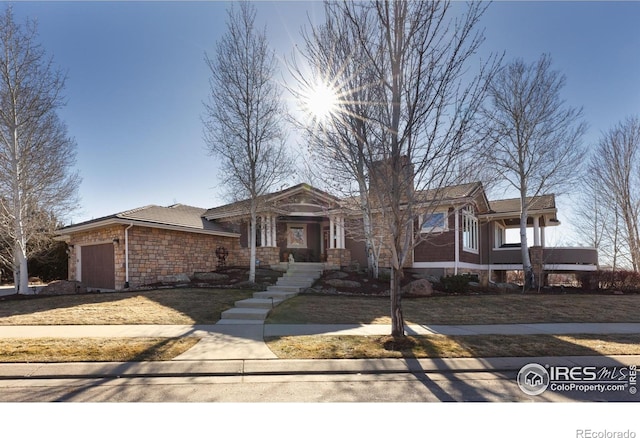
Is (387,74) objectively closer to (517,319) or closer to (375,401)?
(375,401)

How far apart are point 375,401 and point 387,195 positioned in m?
3.54

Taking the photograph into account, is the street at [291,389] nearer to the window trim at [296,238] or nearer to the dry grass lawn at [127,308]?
the dry grass lawn at [127,308]

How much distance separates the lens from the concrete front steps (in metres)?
9.18

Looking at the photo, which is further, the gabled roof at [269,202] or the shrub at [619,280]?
the gabled roof at [269,202]

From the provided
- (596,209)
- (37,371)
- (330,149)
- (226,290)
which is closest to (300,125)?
(330,149)

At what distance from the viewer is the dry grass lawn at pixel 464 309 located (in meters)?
9.30

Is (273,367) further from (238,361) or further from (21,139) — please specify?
(21,139)

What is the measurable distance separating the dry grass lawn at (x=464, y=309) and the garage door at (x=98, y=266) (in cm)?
930

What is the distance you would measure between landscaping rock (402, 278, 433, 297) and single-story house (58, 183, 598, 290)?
5.28 ft

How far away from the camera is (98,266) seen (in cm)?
1705

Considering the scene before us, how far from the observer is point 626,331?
8.12m

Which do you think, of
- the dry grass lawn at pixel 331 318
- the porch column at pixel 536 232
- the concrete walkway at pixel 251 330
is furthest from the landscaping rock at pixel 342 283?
the porch column at pixel 536 232

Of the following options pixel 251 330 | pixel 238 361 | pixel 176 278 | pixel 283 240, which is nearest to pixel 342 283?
pixel 283 240

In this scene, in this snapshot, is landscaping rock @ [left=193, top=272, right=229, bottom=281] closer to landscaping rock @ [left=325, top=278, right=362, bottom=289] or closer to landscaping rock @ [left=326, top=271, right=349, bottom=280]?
landscaping rock @ [left=326, top=271, right=349, bottom=280]
